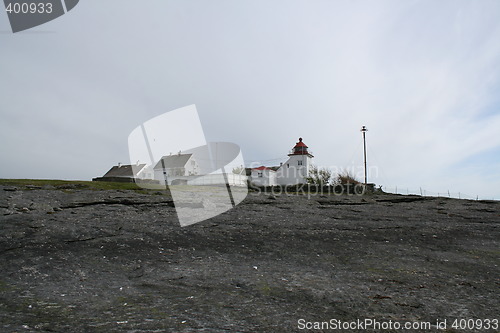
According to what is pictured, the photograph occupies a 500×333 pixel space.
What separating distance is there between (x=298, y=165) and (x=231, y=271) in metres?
53.2

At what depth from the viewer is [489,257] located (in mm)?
9086

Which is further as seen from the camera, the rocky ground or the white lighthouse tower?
the white lighthouse tower

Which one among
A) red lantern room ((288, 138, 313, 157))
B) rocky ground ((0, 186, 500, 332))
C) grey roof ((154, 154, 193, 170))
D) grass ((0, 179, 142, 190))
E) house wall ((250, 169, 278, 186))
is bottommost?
rocky ground ((0, 186, 500, 332))

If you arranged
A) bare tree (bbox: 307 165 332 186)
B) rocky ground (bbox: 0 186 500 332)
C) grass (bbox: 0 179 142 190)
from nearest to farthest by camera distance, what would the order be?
1. rocky ground (bbox: 0 186 500 332)
2. grass (bbox: 0 179 142 190)
3. bare tree (bbox: 307 165 332 186)

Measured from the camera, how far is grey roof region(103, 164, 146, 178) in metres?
60.9

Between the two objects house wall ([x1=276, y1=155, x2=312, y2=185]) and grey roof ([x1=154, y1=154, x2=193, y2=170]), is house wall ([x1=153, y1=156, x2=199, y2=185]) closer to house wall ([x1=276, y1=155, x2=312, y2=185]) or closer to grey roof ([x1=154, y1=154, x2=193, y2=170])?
grey roof ([x1=154, y1=154, x2=193, y2=170])

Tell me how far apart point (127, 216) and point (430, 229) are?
44.4 ft

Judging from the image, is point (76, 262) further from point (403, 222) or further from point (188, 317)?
point (403, 222)

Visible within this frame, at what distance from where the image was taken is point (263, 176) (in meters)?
63.0

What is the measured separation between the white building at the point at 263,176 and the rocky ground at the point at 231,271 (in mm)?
47540

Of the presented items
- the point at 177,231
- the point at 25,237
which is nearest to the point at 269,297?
the point at 177,231

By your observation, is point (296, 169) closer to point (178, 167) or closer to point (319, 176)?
point (319, 176)

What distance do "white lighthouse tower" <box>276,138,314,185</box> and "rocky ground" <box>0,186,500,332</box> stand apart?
144 ft

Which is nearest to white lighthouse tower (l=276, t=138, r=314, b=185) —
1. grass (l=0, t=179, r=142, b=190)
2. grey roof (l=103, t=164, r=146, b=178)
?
grey roof (l=103, t=164, r=146, b=178)
